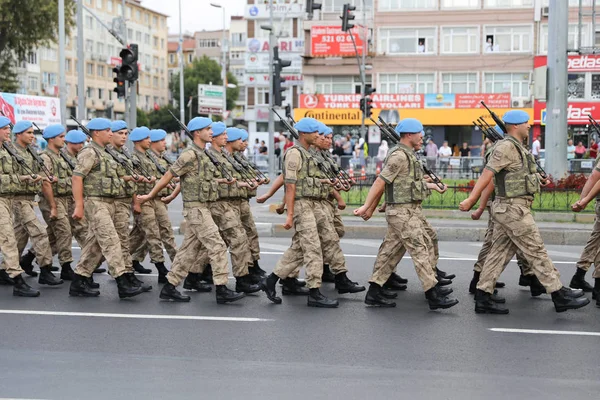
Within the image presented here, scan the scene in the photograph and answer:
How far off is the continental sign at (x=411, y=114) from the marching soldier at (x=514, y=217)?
1647 inches

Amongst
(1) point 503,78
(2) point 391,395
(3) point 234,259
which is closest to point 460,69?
(1) point 503,78

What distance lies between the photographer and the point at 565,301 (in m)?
8.65

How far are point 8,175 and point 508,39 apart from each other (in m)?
46.1

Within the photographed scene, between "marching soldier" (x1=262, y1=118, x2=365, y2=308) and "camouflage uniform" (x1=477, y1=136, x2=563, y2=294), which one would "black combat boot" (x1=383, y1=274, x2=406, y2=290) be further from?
"camouflage uniform" (x1=477, y1=136, x2=563, y2=294)

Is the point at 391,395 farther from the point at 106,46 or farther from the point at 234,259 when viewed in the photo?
the point at 106,46

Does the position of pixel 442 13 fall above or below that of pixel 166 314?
above

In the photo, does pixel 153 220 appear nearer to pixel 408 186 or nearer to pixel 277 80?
pixel 408 186

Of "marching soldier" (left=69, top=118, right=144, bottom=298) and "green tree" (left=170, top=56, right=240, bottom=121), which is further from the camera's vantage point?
"green tree" (left=170, top=56, right=240, bottom=121)

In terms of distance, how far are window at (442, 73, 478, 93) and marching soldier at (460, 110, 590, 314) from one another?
1803 inches

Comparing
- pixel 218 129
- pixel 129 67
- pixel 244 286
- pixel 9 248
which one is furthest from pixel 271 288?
pixel 129 67

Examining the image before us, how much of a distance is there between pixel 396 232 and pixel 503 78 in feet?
150

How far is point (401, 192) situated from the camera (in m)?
9.03

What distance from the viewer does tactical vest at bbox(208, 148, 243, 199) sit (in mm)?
10156

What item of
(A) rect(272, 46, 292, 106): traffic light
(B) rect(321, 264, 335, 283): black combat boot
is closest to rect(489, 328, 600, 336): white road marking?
(B) rect(321, 264, 335, 283): black combat boot
